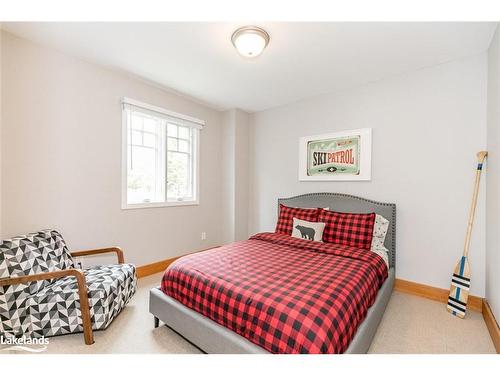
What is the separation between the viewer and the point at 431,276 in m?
2.54

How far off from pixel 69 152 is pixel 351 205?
3274 millimetres

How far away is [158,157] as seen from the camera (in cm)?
338

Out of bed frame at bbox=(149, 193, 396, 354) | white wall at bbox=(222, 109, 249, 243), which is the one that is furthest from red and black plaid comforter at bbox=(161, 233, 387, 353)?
white wall at bbox=(222, 109, 249, 243)

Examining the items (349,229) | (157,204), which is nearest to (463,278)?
(349,229)

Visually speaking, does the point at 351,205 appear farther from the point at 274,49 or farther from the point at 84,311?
the point at 84,311

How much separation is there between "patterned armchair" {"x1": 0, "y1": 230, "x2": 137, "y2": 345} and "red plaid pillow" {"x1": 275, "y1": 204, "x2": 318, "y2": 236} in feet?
6.48

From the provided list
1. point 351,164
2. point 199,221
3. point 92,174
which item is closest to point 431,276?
point 351,164

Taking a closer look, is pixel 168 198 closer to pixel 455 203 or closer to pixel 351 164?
pixel 351 164

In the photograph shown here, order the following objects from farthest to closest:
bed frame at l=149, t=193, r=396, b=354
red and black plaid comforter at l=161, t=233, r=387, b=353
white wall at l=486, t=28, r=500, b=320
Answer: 1. white wall at l=486, t=28, r=500, b=320
2. bed frame at l=149, t=193, r=396, b=354
3. red and black plaid comforter at l=161, t=233, r=387, b=353

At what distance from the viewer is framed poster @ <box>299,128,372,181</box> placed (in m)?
2.99

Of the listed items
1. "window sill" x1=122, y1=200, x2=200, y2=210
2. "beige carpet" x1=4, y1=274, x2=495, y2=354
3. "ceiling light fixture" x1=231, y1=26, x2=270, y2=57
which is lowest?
"beige carpet" x1=4, y1=274, x2=495, y2=354

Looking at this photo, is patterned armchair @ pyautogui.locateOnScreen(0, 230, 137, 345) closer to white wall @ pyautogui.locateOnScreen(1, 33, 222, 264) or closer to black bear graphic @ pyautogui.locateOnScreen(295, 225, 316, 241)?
white wall @ pyautogui.locateOnScreen(1, 33, 222, 264)

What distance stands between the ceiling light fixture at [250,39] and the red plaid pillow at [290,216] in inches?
76.1
